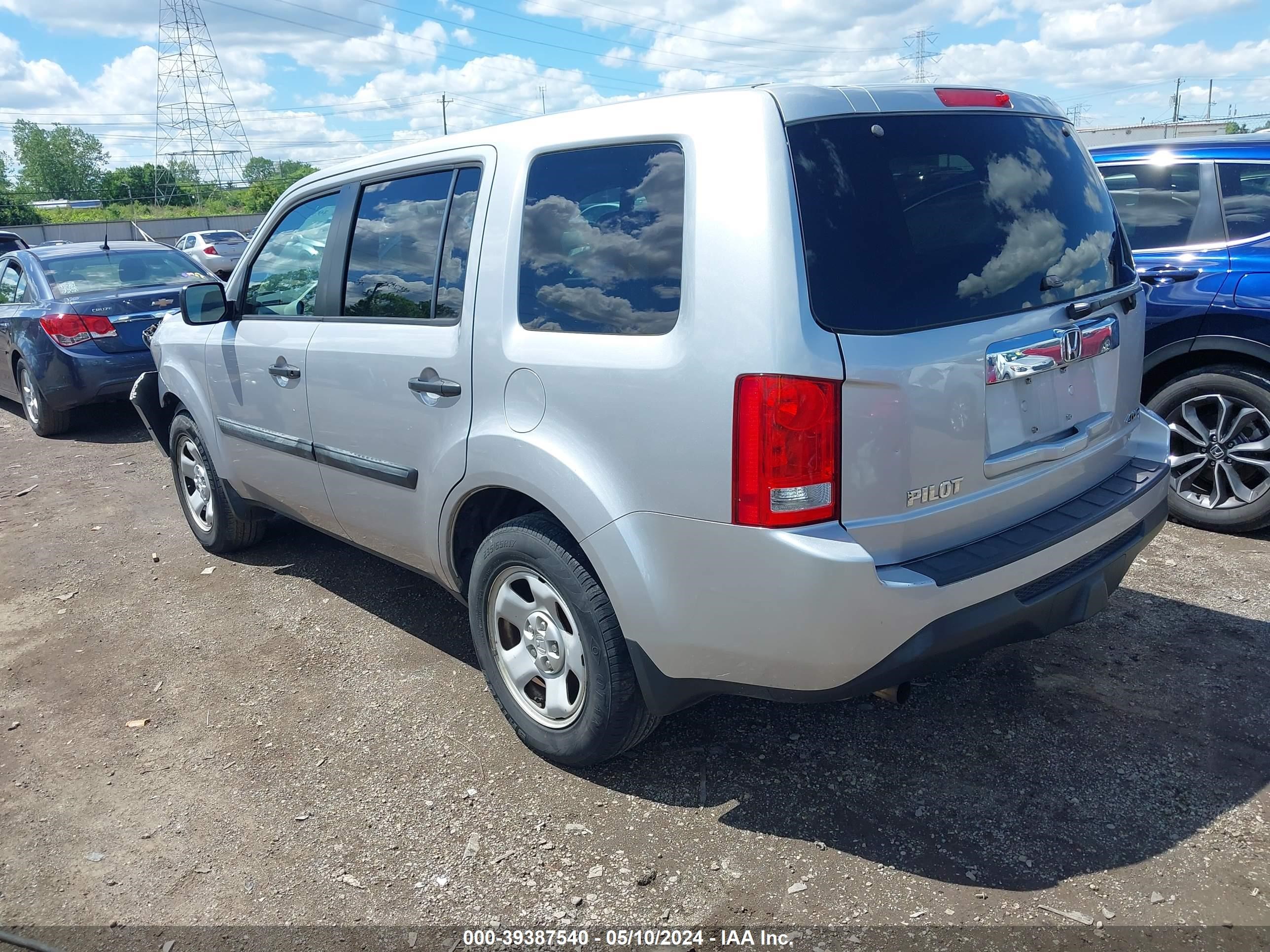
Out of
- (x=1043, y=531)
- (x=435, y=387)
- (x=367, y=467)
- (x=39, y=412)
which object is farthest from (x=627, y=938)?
(x=39, y=412)

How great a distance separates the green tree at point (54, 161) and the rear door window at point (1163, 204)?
359ft

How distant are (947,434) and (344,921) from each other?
81.1 inches

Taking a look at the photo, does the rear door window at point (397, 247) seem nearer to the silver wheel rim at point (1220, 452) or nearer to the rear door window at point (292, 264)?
→ the rear door window at point (292, 264)

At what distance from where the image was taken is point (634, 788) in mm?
3117

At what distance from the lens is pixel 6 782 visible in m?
3.40

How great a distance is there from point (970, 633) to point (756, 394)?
872mm

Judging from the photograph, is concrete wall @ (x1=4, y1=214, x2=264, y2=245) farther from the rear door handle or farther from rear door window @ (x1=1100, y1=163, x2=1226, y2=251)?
the rear door handle

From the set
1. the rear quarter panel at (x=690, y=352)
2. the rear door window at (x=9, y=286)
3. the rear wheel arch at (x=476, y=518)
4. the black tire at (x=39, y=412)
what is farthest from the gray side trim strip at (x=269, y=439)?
the rear door window at (x=9, y=286)

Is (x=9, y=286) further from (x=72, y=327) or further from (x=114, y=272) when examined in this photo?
(x=72, y=327)

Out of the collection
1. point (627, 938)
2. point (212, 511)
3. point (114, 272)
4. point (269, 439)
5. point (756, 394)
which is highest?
point (114, 272)

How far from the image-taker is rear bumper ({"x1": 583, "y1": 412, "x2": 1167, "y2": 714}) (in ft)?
7.91

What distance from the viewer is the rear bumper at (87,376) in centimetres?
831

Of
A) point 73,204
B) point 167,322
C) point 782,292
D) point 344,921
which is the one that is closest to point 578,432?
point 782,292

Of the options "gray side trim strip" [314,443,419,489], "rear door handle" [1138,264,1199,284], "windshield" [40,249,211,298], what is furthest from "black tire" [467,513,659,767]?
"windshield" [40,249,211,298]
